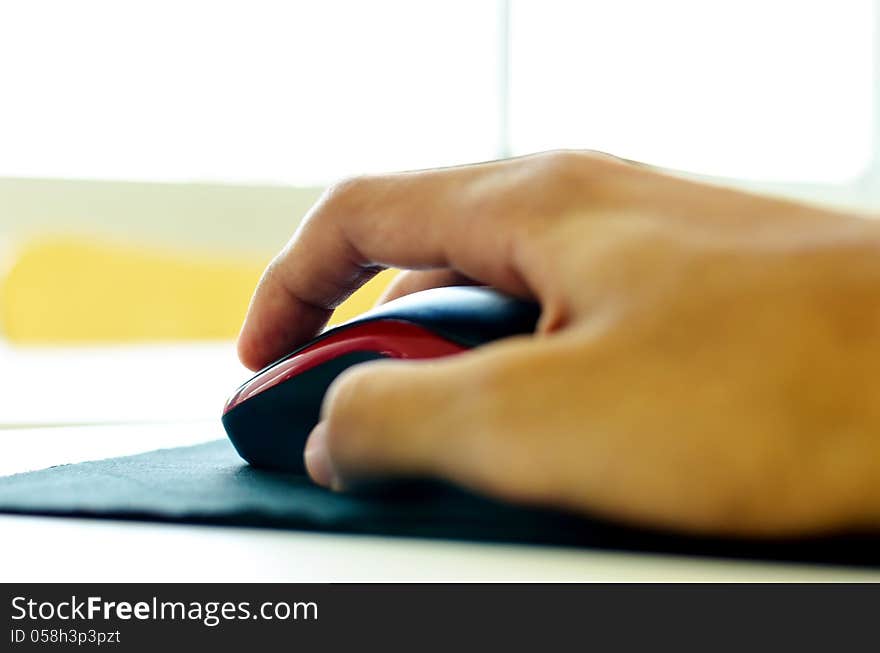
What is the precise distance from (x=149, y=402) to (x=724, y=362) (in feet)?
4.22

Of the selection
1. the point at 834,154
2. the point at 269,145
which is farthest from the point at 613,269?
the point at 834,154

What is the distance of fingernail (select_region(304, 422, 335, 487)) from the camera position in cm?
52

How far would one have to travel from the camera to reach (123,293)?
2.05 m

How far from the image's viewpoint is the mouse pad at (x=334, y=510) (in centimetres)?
42

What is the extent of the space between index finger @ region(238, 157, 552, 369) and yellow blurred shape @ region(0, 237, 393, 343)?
3.83 feet

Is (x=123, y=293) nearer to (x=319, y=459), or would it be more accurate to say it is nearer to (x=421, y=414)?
(x=319, y=459)

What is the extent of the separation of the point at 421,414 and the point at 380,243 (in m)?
0.16

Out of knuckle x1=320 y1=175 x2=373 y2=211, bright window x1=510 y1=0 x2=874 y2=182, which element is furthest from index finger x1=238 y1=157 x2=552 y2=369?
bright window x1=510 y1=0 x2=874 y2=182

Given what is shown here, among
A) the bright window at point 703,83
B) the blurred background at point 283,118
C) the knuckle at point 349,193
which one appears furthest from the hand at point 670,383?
the bright window at point 703,83

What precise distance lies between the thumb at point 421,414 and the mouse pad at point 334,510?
0.03 meters

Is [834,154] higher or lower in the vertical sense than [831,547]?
lower
